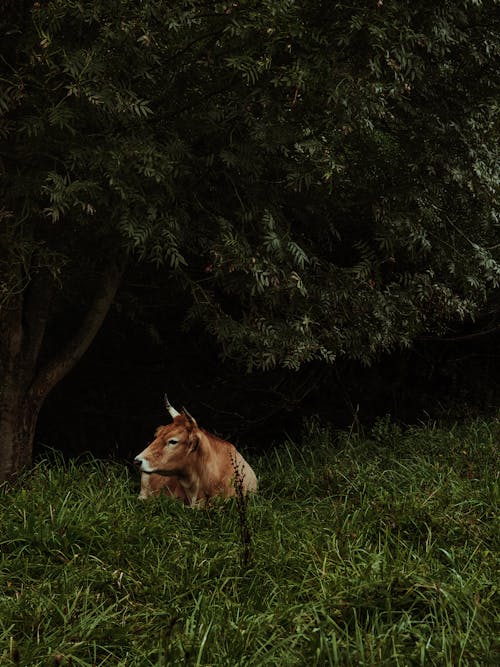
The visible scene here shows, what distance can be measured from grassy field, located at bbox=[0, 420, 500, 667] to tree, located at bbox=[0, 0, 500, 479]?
4.15 ft

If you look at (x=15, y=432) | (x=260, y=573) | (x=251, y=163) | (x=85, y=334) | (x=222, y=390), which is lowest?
(x=222, y=390)

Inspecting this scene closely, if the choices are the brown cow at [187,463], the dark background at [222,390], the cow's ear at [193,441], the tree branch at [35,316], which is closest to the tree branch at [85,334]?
the tree branch at [35,316]

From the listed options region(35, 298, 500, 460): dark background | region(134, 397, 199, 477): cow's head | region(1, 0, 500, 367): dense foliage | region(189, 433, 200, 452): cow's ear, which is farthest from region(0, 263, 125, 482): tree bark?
region(35, 298, 500, 460): dark background

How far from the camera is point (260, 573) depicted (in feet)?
14.6

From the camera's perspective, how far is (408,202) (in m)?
6.66

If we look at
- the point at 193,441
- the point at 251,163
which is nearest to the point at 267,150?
the point at 251,163

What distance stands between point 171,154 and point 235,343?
66.7 inches

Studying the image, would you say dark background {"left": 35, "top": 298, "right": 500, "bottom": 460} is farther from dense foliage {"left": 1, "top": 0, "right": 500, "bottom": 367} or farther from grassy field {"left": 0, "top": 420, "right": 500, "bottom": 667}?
grassy field {"left": 0, "top": 420, "right": 500, "bottom": 667}

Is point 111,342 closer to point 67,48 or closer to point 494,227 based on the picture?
point 494,227

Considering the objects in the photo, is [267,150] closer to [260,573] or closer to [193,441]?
[193,441]

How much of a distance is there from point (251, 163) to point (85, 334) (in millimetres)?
2501

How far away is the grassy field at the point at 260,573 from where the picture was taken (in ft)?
11.8

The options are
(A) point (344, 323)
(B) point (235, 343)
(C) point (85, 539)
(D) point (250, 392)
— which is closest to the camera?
(C) point (85, 539)

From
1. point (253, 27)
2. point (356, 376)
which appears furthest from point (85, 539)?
point (356, 376)
